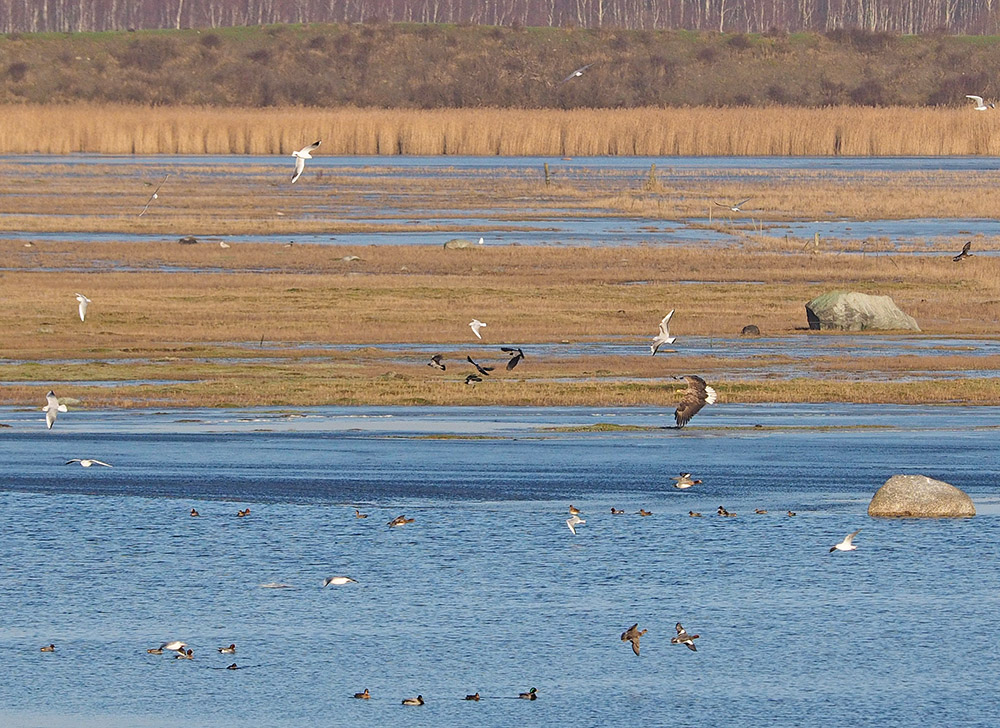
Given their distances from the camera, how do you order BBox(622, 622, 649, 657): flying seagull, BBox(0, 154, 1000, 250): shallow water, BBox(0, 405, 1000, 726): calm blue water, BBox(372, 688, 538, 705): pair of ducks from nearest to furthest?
1. BBox(372, 688, 538, 705): pair of ducks
2. BBox(0, 405, 1000, 726): calm blue water
3. BBox(622, 622, 649, 657): flying seagull
4. BBox(0, 154, 1000, 250): shallow water

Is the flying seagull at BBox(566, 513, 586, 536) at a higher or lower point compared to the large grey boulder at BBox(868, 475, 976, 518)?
lower

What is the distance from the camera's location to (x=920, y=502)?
51.0 ft

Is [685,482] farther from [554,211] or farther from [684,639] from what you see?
[554,211]

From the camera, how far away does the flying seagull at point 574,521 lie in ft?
49.1

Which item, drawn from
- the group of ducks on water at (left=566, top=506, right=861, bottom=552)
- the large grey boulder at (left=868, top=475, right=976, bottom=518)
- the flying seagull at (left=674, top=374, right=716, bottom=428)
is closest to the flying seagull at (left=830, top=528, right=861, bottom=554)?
the group of ducks on water at (left=566, top=506, right=861, bottom=552)

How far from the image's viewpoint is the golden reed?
297ft

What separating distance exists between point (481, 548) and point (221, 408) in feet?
29.0

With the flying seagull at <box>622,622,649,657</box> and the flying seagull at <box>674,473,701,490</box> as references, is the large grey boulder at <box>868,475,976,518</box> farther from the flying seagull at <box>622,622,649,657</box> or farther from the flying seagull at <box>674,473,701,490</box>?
the flying seagull at <box>622,622,649,657</box>

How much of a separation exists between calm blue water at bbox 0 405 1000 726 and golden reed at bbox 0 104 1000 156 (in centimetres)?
7174

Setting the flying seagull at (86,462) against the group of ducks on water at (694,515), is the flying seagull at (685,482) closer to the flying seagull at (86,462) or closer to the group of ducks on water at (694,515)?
the group of ducks on water at (694,515)

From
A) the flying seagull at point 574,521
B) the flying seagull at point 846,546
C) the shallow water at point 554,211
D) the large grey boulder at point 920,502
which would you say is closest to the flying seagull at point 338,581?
the flying seagull at point 574,521

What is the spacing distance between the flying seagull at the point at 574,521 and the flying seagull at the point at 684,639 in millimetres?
2952

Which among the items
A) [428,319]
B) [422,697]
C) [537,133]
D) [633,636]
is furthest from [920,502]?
[537,133]

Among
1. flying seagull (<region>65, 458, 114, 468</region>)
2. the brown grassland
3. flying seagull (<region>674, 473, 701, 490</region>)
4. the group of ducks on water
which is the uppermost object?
the group of ducks on water
